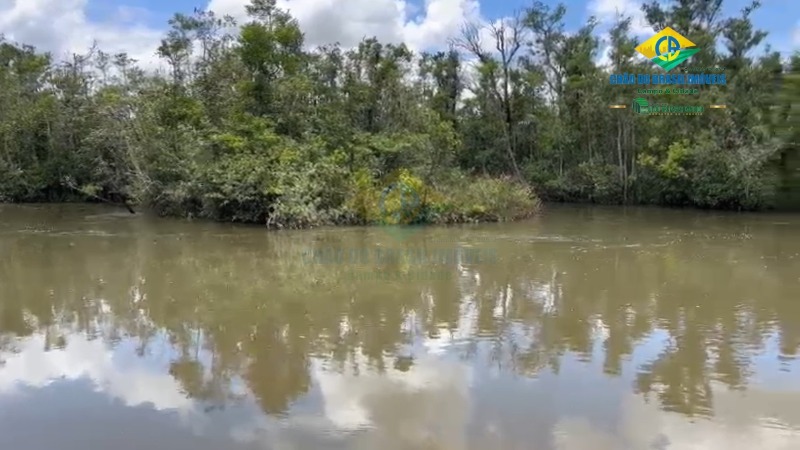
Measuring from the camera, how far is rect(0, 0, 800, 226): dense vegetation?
16.8 meters

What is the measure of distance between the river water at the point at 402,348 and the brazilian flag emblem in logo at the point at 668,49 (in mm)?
10915

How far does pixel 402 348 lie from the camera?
646cm

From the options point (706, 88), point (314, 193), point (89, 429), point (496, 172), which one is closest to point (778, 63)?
point (89, 429)

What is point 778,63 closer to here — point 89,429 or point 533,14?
point 89,429

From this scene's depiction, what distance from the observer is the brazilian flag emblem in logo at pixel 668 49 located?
834 inches

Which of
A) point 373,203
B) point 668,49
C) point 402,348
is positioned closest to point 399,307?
point 402,348

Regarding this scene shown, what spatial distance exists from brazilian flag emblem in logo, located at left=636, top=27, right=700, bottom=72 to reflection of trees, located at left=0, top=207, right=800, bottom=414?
9.85 meters

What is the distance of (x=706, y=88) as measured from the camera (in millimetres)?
20625

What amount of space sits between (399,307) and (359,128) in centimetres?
1261

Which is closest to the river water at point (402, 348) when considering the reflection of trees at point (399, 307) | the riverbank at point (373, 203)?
the reflection of trees at point (399, 307)

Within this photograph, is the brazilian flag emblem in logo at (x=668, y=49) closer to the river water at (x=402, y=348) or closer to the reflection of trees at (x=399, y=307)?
the reflection of trees at (x=399, y=307)

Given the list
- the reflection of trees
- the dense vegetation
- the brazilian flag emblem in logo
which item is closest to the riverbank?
the dense vegetation

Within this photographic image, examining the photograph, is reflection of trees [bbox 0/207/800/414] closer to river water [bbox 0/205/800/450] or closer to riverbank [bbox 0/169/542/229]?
river water [bbox 0/205/800/450]

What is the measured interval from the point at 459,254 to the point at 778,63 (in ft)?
35.1
